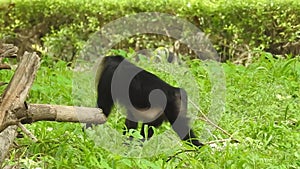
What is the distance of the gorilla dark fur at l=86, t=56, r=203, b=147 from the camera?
511cm

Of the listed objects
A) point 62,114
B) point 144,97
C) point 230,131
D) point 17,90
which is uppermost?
point 17,90

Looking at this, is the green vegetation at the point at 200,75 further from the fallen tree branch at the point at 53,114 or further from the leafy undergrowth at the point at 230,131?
the fallen tree branch at the point at 53,114

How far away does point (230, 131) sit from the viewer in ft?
18.1

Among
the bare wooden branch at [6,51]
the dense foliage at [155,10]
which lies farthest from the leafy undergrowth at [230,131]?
the dense foliage at [155,10]

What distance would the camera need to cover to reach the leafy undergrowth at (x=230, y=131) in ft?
13.9

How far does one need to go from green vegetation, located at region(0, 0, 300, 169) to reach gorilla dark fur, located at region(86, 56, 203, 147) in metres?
0.15

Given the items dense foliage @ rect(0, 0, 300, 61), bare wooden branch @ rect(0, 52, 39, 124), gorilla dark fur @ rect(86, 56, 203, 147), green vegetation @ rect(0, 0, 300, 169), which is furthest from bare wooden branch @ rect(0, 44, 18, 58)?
dense foliage @ rect(0, 0, 300, 61)

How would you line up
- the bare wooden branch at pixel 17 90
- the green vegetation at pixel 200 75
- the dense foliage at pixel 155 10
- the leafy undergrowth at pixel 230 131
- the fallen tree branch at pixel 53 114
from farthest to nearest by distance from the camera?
the dense foliage at pixel 155 10 < the green vegetation at pixel 200 75 < the leafy undergrowth at pixel 230 131 < the fallen tree branch at pixel 53 114 < the bare wooden branch at pixel 17 90

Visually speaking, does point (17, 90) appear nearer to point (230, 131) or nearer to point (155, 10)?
point (230, 131)

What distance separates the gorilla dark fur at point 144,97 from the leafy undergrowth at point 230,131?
0.55 feet

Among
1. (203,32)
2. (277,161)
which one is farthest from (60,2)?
(277,161)

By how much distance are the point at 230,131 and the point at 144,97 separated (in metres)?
0.86

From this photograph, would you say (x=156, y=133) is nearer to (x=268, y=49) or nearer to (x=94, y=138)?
(x=94, y=138)

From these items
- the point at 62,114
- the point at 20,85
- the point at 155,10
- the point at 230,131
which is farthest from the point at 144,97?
the point at 155,10
